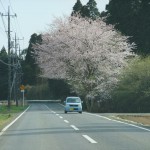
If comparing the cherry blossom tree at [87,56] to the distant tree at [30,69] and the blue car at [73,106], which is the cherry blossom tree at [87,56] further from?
the distant tree at [30,69]

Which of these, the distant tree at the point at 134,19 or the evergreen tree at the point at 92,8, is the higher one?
the evergreen tree at the point at 92,8

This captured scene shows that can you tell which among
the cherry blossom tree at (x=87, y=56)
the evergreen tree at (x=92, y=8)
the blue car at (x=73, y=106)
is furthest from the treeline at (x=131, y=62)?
the blue car at (x=73, y=106)

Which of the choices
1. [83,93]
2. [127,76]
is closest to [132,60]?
[127,76]

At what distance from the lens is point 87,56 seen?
51.4 m

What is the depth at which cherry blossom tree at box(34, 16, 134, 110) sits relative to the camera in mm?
51500

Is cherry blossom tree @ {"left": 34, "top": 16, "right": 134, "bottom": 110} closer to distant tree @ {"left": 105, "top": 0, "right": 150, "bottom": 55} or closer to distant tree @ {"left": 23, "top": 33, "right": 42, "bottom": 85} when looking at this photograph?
distant tree @ {"left": 105, "top": 0, "right": 150, "bottom": 55}

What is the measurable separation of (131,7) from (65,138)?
45.0 m

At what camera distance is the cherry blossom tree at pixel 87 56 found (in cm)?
5150

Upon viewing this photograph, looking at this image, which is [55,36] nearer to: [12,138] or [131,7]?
[131,7]

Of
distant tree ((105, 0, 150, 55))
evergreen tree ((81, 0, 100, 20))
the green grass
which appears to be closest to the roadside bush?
distant tree ((105, 0, 150, 55))

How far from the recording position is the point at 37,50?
190ft

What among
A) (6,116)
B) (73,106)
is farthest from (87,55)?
(6,116)

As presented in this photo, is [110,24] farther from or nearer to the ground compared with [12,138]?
farther from the ground

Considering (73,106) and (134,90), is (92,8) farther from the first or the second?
(73,106)
